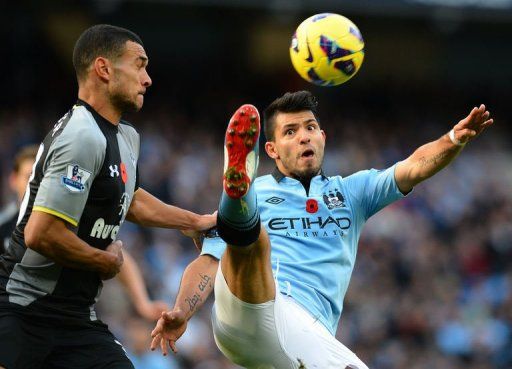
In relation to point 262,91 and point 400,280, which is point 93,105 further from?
point 262,91

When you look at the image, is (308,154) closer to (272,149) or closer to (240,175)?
(272,149)

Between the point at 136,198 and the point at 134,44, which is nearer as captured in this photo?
the point at 134,44

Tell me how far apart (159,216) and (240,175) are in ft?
3.87

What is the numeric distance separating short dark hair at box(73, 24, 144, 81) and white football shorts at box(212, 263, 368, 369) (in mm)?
1445

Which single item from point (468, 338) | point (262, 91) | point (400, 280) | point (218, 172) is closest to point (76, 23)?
point (262, 91)

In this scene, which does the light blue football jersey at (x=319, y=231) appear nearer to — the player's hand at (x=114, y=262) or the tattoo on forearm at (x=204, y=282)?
the tattoo on forearm at (x=204, y=282)

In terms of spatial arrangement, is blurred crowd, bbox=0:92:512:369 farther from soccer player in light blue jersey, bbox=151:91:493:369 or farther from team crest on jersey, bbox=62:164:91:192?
team crest on jersey, bbox=62:164:91:192

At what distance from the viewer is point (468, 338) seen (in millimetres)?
15688

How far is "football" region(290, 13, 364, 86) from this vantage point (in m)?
7.29

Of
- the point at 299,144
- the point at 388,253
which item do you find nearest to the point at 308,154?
the point at 299,144

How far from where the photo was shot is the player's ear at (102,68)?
602cm

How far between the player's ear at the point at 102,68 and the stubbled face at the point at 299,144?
1.54 meters

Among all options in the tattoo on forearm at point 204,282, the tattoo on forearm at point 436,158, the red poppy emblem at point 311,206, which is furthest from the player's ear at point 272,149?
the tattoo on forearm at point 436,158

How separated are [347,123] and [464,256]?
4.38 m
